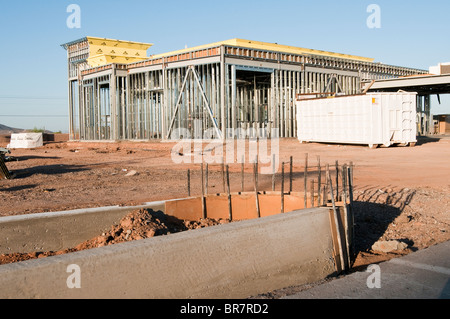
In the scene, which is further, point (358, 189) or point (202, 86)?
point (202, 86)

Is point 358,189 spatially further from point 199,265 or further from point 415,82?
point 415,82

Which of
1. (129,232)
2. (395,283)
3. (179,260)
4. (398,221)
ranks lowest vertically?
(398,221)

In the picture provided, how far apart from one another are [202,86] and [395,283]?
2286 centimetres

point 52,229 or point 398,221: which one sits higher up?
point 52,229

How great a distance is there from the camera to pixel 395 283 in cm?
407

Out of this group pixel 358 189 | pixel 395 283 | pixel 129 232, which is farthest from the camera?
pixel 358 189

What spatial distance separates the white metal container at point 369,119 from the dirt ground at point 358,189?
6.13 ft

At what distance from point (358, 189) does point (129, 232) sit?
20.7 feet

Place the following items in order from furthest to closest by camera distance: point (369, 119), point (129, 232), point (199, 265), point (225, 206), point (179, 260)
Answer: point (369, 119)
point (225, 206)
point (129, 232)
point (199, 265)
point (179, 260)

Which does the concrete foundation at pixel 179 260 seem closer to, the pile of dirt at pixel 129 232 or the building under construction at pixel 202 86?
the pile of dirt at pixel 129 232

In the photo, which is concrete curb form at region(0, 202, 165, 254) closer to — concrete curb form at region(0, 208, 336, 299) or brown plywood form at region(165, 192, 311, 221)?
brown plywood form at region(165, 192, 311, 221)

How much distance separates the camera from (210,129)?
85.0 feet

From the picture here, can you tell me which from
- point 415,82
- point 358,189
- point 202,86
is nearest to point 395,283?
point 358,189
